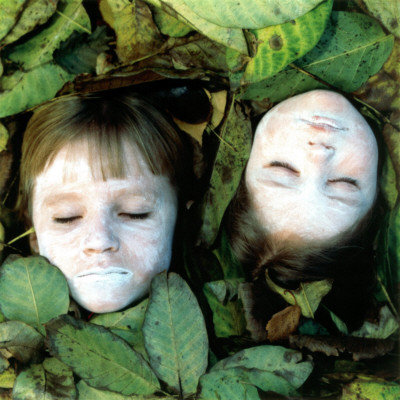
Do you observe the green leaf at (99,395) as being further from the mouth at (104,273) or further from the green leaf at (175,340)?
the mouth at (104,273)

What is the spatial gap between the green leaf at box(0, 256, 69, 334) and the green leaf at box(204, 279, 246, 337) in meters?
0.24

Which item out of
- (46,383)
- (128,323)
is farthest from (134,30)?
(46,383)

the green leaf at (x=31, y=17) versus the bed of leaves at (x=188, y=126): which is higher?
the green leaf at (x=31, y=17)

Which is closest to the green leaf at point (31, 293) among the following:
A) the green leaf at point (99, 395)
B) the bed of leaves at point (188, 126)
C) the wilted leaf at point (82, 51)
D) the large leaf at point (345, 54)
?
the bed of leaves at point (188, 126)

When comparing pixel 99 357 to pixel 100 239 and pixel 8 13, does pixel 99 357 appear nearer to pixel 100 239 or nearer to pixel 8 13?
pixel 100 239

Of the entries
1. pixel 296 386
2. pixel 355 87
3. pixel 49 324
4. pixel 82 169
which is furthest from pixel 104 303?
pixel 355 87

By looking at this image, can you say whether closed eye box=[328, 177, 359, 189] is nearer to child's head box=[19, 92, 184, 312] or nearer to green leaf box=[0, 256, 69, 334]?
child's head box=[19, 92, 184, 312]

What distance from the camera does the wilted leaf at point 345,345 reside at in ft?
2.68

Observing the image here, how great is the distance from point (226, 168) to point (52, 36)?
1.25 ft

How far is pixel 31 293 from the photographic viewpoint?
33.6 inches

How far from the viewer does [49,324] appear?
2.61ft

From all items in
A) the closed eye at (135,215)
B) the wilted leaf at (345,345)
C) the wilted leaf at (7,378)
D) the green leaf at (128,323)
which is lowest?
the wilted leaf at (7,378)

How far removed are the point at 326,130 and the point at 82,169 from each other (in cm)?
41

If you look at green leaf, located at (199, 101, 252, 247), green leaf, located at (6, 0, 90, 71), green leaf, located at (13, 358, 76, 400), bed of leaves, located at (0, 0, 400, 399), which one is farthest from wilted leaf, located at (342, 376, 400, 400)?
green leaf, located at (6, 0, 90, 71)
